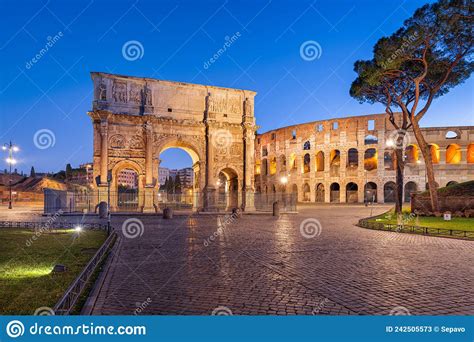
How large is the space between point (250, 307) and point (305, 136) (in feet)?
162

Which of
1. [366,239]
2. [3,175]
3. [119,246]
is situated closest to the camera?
[119,246]

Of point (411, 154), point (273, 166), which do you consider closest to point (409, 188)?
point (411, 154)

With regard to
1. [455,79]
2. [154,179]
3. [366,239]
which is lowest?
[366,239]

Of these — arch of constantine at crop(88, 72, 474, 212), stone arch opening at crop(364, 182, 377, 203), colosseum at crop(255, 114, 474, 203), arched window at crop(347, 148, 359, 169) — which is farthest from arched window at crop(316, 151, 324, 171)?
arch of constantine at crop(88, 72, 474, 212)

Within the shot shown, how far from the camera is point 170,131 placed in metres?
29.3

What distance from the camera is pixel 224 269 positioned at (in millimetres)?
6805

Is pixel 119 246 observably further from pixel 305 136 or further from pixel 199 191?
pixel 305 136

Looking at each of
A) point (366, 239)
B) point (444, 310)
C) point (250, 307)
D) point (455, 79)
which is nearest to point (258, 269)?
point (250, 307)
